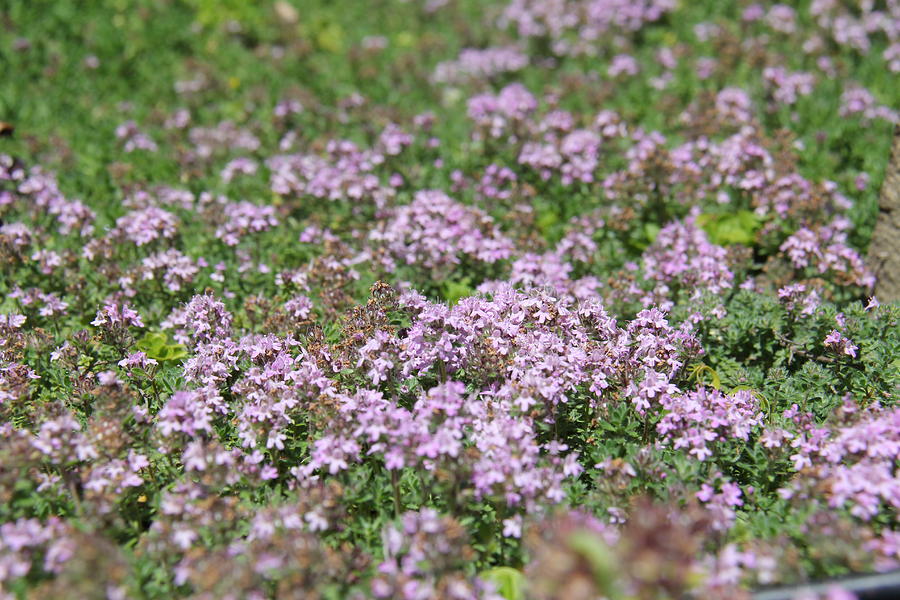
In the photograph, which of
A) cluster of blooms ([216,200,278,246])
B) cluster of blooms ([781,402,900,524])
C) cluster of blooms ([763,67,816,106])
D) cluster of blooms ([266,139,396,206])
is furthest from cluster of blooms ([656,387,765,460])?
cluster of blooms ([763,67,816,106])

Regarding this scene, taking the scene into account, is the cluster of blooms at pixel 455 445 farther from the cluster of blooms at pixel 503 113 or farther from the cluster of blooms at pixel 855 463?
the cluster of blooms at pixel 503 113

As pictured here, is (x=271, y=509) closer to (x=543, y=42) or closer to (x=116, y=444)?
(x=116, y=444)

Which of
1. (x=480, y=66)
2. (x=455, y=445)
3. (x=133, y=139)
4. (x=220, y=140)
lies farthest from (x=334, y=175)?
(x=455, y=445)

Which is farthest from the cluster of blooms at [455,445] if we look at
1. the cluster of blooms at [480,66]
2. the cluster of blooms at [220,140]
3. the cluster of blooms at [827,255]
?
the cluster of blooms at [480,66]

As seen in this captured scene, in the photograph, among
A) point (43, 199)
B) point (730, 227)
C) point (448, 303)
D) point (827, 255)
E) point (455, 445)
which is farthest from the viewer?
point (43, 199)

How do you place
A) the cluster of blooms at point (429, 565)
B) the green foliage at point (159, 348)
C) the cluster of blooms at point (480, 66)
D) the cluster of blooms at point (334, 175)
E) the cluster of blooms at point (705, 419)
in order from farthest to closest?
the cluster of blooms at point (480, 66) < the cluster of blooms at point (334, 175) < the green foliage at point (159, 348) < the cluster of blooms at point (705, 419) < the cluster of blooms at point (429, 565)

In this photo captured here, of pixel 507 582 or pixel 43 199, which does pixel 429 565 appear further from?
pixel 43 199

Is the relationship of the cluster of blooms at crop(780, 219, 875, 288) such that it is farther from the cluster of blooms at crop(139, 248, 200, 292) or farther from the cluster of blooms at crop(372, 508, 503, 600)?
the cluster of blooms at crop(139, 248, 200, 292)

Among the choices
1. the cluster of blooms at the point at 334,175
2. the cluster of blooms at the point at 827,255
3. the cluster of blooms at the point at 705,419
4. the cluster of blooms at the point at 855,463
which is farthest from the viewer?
the cluster of blooms at the point at 334,175

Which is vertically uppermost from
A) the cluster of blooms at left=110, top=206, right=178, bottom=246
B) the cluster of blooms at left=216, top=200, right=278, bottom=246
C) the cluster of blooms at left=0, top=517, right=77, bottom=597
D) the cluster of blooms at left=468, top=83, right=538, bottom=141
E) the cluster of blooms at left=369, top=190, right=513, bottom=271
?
the cluster of blooms at left=468, top=83, right=538, bottom=141
